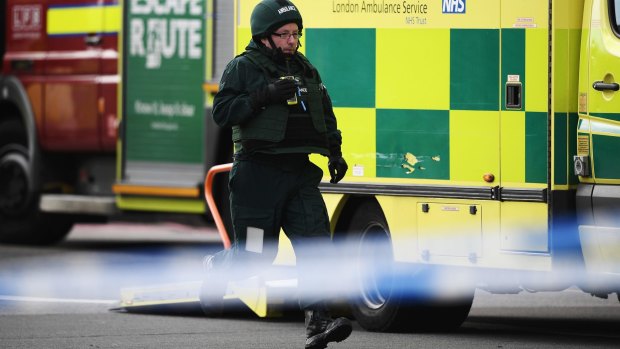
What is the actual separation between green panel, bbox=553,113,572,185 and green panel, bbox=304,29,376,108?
1.29m

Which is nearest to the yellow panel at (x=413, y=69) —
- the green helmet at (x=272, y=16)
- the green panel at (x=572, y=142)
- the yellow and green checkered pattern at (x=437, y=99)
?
the yellow and green checkered pattern at (x=437, y=99)

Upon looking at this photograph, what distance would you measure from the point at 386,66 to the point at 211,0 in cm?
444

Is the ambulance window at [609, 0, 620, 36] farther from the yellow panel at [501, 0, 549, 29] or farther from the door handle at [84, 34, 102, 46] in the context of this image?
the door handle at [84, 34, 102, 46]

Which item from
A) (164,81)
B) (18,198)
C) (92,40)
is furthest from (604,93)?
(18,198)

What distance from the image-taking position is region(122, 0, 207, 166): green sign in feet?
44.2

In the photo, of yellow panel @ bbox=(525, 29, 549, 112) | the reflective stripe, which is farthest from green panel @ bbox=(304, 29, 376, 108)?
the reflective stripe

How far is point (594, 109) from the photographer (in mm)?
8094

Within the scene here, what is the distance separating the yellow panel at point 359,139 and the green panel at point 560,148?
4.13ft

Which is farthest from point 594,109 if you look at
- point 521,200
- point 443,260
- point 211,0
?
point 211,0

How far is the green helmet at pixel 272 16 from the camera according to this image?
7809 mm

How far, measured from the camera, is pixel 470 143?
8.69m

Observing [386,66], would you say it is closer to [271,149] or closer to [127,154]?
[271,149]

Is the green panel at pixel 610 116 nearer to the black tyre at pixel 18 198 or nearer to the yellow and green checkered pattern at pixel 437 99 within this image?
the yellow and green checkered pattern at pixel 437 99

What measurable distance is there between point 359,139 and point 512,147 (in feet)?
3.50
